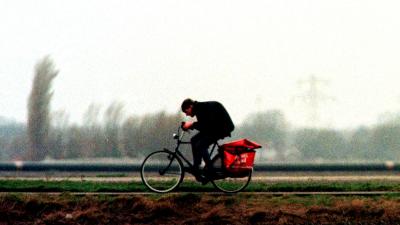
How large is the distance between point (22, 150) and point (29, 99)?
2515 millimetres

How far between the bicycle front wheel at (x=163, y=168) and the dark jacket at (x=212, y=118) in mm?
687

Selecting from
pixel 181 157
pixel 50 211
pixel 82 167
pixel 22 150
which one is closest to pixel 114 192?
pixel 181 157

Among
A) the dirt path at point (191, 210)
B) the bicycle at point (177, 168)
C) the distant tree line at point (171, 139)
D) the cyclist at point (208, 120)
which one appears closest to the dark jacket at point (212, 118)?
the cyclist at point (208, 120)

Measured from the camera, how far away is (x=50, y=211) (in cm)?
753

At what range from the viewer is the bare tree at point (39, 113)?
27.2 m

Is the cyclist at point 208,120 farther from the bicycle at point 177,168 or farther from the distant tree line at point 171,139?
the distant tree line at point 171,139

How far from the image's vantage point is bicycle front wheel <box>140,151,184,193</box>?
29.0 feet

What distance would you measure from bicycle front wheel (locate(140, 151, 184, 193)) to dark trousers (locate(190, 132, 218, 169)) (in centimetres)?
27

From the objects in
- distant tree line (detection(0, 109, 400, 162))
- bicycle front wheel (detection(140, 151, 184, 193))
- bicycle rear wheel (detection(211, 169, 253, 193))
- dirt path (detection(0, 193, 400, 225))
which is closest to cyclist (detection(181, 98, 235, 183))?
bicycle front wheel (detection(140, 151, 184, 193))

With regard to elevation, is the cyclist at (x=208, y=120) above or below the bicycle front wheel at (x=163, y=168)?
above

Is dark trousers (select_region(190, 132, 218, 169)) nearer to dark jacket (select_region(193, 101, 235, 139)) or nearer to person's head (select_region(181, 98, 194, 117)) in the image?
dark jacket (select_region(193, 101, 235, 139))

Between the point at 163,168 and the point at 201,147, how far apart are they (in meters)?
0.66

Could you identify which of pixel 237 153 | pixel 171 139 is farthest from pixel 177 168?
pixel 171 139

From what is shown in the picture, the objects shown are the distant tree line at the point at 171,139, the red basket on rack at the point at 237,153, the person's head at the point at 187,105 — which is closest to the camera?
the person's head at the point at 187,105
